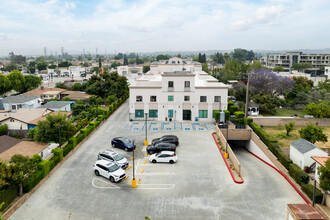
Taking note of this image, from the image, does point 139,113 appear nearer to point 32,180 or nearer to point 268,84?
point 32,180

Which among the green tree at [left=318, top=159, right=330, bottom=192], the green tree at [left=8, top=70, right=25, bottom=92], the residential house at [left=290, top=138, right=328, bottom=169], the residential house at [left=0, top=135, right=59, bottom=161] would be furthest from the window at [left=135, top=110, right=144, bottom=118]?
the green tree at [left=8, top=70, right=25, bottom=92]

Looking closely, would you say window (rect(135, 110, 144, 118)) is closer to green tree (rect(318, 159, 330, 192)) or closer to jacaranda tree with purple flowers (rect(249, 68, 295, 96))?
jacaranda tree with purple flowers (rect(249, 68, 295, 96))

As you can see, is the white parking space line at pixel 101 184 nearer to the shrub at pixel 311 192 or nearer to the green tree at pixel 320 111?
the shrub at pixel 311 192

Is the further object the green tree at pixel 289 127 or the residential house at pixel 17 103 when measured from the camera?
the residential house at pixel 17 103

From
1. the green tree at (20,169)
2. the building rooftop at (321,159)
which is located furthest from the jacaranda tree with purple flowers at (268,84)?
the green tree at (20,169)

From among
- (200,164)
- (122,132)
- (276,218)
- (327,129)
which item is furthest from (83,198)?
(327,129)

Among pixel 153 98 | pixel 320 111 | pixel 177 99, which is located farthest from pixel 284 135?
→ pixel 153 98
